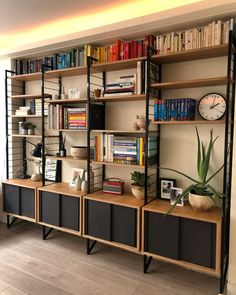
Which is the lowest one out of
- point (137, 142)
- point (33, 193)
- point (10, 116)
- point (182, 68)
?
point (33, 193)

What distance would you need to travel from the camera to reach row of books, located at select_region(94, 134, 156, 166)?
101 inches

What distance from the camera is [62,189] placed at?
120 inches

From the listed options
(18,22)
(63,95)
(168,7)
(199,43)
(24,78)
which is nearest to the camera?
(199,43)

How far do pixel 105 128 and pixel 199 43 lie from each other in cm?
134

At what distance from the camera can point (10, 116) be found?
11.7ft

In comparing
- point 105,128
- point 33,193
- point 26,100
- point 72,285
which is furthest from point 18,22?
point 72,285

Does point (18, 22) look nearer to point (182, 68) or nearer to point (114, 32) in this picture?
point (114, 32)

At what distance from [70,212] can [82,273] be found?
2.12ft

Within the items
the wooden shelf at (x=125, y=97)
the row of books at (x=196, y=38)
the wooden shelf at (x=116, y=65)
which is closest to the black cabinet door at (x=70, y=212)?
the wooden shelf at (x=125, y=97)

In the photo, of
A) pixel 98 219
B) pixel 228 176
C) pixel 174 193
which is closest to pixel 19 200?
pixel 98 219

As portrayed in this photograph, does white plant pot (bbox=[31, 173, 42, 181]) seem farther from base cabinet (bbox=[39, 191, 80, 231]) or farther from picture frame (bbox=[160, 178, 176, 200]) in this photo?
picture frame (bbox=[160, 178, 176, 200])

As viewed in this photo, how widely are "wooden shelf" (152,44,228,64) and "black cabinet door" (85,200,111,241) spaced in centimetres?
150

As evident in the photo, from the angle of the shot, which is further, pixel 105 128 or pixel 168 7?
pixel 105 128

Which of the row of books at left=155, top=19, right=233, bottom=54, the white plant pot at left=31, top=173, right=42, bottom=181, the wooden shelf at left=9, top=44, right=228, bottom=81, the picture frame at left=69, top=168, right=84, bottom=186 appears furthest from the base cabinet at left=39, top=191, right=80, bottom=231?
the row of books at left=155, top=19, right=233, bottom=54
